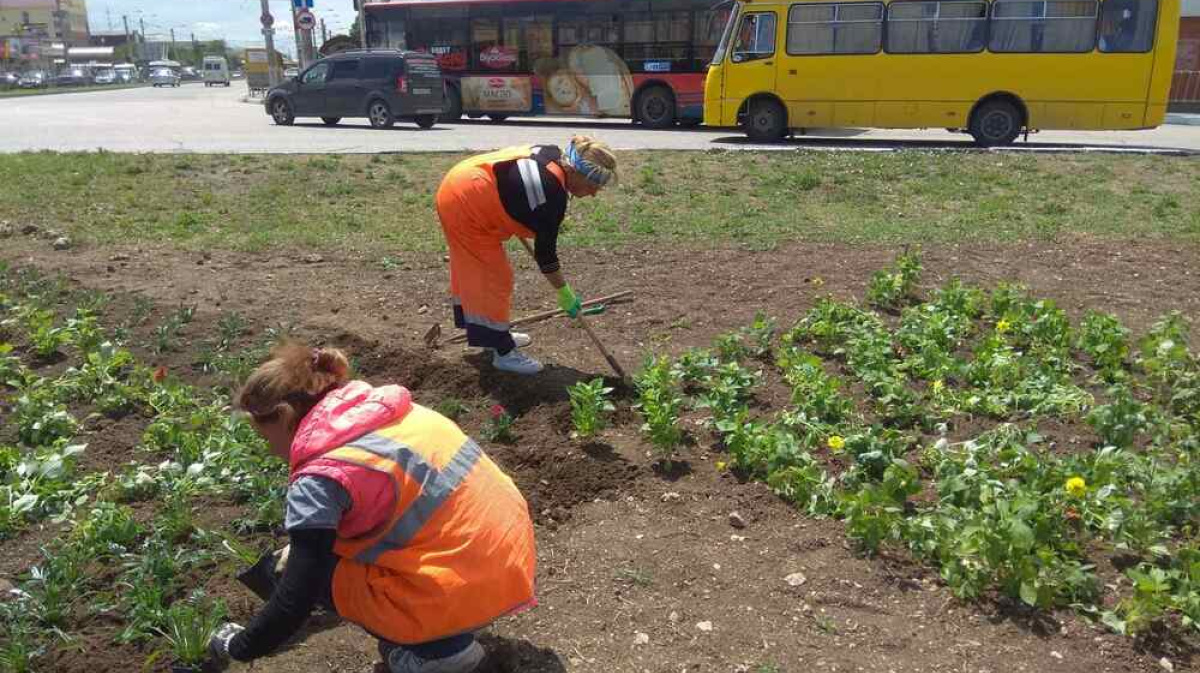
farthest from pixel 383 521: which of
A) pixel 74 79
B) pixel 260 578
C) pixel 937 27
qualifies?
pixel 74 79

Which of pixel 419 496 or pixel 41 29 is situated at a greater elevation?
pixel 41 29

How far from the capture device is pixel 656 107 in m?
20.3

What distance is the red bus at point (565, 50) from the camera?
65.1 ft

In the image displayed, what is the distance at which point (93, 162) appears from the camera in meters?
11.7

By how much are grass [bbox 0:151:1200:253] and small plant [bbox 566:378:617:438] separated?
407 centimetres

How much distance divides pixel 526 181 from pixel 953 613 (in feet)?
9.05

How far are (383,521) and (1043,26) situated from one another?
1615 cm

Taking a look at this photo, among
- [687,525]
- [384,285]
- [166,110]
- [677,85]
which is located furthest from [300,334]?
[166,110]

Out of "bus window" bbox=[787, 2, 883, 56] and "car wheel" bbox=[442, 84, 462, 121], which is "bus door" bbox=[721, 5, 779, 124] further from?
"car wheel" bbox=[442, 84, 462, 121]

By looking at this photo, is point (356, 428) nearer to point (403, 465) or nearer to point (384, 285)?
point (403, 465)

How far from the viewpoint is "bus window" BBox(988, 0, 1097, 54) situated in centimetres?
1527

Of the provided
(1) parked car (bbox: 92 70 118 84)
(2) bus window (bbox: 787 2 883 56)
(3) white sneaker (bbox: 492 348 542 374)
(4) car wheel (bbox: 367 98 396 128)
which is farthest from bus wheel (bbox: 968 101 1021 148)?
(1) parked car (bbox: 92 70 118 84)

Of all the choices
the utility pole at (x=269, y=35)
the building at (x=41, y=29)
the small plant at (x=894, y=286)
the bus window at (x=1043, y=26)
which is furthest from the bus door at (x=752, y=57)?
the building at (x=41, y=29)

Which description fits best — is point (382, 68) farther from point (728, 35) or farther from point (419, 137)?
point (728, 35)
